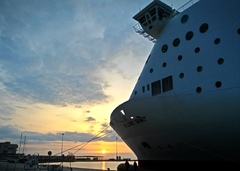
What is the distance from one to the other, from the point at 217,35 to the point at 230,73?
8.74 feet

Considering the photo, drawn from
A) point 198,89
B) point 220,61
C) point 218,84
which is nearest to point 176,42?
point 220,61

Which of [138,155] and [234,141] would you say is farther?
[138,155]

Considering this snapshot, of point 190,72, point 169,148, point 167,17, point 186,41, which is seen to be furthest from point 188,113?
point 167,17

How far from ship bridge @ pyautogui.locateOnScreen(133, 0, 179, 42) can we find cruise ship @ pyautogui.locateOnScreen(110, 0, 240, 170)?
7.60 feet

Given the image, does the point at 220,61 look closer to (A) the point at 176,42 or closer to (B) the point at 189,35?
(B) the point at 189,35

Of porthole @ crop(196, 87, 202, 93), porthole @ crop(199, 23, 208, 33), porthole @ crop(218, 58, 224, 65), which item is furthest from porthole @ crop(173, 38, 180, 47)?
porthole @ crop(196, 87, 202, 93)

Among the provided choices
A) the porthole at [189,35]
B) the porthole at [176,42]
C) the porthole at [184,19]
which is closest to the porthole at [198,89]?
the porthole at [189,35]

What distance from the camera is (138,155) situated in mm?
21156

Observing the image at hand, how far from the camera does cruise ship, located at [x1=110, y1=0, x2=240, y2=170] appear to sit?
43.1 feet

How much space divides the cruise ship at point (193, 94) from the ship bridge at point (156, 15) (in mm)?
2315

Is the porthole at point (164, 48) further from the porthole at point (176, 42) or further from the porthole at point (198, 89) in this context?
the porthole at point (198, 89)

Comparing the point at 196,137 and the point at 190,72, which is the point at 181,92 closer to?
the point at 190,72

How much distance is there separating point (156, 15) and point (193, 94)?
375 inches

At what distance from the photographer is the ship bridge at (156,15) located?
67.7 feet
